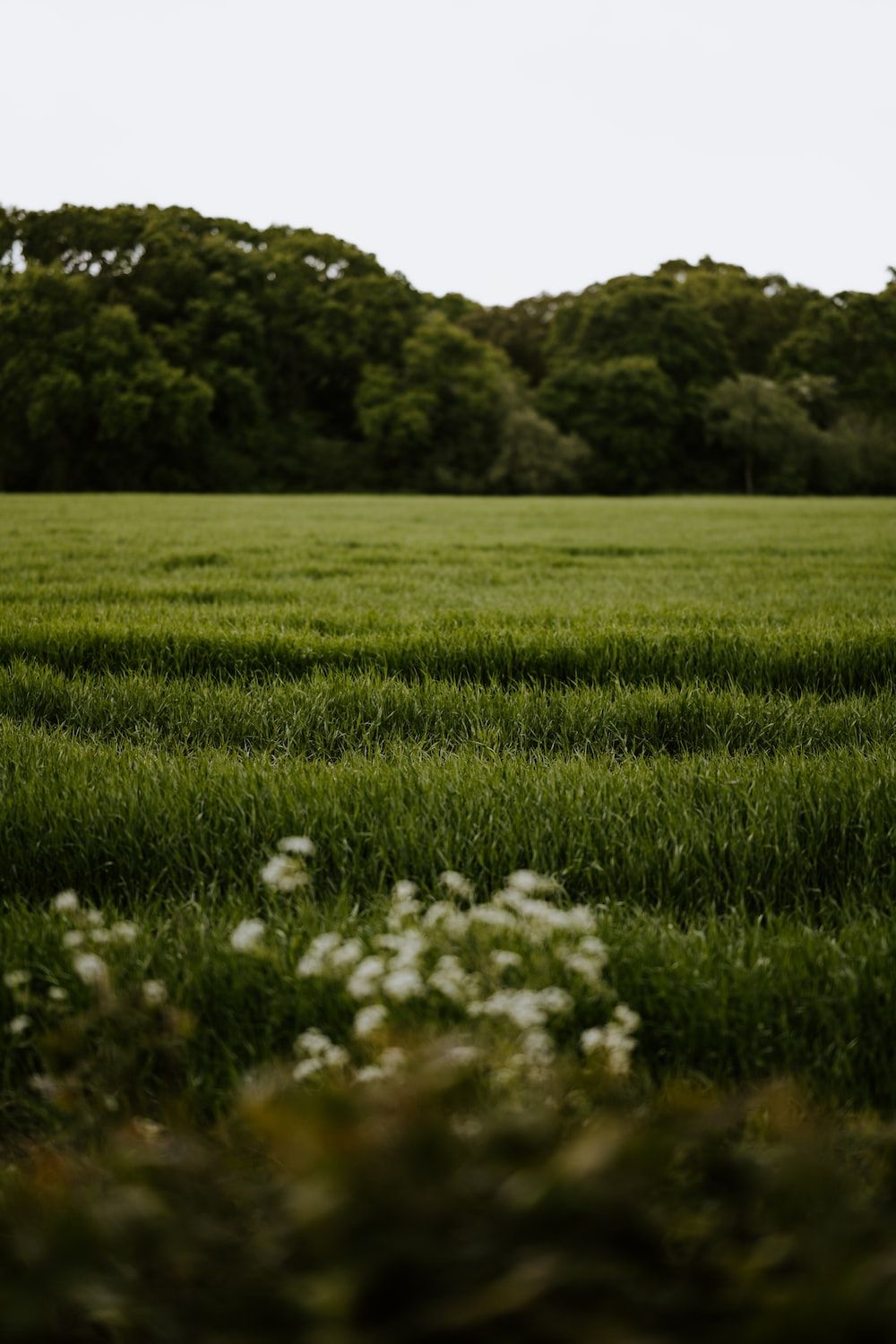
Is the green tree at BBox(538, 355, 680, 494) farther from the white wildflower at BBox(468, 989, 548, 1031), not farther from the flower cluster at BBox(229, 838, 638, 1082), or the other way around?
the white wildflower at BBox(468, 989, 548, 1031)

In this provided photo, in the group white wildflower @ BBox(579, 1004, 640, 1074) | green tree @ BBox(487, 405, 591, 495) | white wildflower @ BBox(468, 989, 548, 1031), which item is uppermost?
green tree @ BBox(487, 405, 591, 495)

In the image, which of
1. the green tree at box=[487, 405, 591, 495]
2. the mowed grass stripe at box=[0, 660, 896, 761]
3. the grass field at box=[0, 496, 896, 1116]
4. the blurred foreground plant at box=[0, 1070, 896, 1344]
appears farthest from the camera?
the green tree at box=[487, 405, 591, 495]

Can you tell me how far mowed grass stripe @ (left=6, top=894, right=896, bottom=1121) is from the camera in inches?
74.3

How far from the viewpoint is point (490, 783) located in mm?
3273

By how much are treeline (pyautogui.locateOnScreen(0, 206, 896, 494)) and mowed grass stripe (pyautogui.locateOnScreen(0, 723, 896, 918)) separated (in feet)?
187

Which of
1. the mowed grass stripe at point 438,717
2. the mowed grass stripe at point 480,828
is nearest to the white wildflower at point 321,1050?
the mowed grass stripe at point 480,828

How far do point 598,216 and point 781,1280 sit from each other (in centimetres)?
9268

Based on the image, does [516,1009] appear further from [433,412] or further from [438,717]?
[433,412]

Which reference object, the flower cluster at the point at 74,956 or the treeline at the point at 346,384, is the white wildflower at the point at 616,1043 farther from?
the treeline at the point at 346,384

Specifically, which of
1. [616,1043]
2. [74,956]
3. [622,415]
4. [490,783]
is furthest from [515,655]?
[622,415]

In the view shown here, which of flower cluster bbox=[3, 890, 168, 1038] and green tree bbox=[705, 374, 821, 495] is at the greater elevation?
green tree bbox=[705, 374, 821, 495]

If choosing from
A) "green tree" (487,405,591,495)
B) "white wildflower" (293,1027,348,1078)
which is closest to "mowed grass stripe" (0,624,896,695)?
"white wildflower" (293,1027,348,1078)

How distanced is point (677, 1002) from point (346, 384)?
238 feet

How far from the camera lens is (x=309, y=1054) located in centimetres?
188
